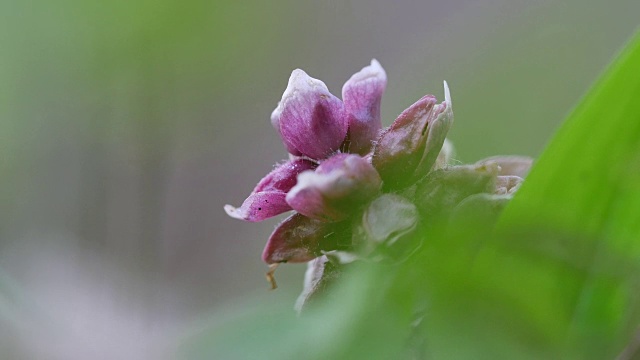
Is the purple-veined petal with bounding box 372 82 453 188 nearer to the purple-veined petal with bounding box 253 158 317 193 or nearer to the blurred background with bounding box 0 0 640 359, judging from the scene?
the purple-veined petal with bounding box 253 158 317 193

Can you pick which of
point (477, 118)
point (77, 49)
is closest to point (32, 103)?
point (77, 49)

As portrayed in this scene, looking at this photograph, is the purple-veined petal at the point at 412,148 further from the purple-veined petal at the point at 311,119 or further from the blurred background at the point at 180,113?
the blurred background at the point at 180,113

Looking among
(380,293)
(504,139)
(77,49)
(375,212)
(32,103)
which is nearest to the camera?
(380,293)

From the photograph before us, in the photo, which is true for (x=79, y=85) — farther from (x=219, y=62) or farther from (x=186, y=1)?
(x=186, y=1)

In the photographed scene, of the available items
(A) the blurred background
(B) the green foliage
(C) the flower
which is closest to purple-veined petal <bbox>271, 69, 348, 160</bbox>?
(C) the flower

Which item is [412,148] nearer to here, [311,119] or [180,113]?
[311,119]

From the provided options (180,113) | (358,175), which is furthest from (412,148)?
(180,113)
